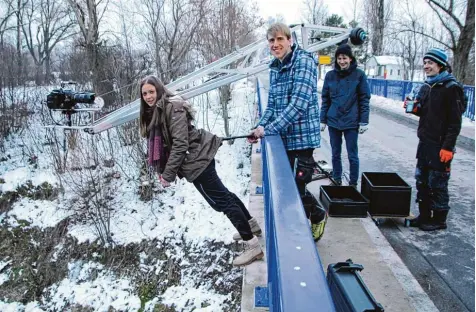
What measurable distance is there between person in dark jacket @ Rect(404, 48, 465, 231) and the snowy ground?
232 cm

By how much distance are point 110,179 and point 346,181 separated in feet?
13.9

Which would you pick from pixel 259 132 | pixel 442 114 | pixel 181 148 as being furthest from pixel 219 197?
pixel 442 114

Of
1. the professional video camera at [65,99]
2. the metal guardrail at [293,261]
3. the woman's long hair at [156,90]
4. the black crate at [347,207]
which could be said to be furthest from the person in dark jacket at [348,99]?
the professional video camera at [65,99]

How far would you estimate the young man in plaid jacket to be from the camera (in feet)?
9.12

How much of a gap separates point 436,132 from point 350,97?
3.98ft

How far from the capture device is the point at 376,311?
4.86 ft

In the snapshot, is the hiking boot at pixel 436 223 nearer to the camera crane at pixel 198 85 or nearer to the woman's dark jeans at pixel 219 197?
the woman's dark jeans at pixel 219 197

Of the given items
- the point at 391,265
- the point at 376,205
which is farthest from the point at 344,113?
the point at 391,265

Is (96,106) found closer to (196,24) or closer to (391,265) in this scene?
(391,265)

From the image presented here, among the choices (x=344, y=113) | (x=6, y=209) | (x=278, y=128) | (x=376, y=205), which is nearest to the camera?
(x=278, y=128)

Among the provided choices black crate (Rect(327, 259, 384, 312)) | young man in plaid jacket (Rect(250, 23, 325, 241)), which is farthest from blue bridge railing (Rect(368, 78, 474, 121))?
black crate (Rect(327, 259, 384, 312))

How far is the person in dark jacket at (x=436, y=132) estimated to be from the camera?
11.7ft

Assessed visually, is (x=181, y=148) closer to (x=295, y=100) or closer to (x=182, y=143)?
(x=182, y=143)

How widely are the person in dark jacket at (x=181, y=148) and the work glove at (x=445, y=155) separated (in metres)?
2.06
